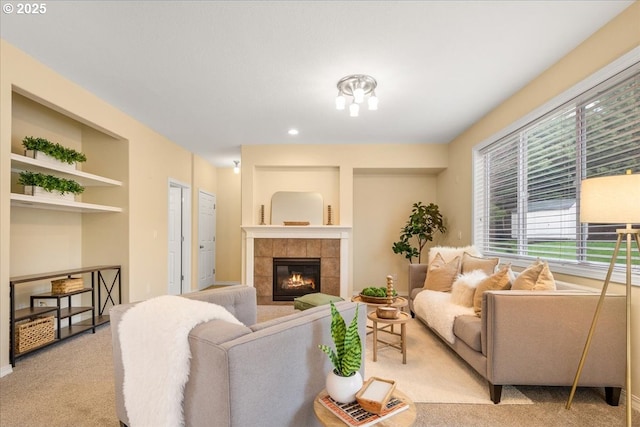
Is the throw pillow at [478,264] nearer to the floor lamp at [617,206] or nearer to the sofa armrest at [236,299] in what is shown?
the floor lamp at [617,206]

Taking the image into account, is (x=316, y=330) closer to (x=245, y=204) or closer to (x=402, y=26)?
(x=402, y=26)

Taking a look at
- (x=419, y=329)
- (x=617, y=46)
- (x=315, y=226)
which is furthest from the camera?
(x=315, y=226)

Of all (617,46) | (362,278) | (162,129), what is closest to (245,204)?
(162,129)

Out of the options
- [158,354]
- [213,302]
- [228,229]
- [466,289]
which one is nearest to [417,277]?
[466,289]

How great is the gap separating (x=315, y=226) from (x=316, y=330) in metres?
3.57

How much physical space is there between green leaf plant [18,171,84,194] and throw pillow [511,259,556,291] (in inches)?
163

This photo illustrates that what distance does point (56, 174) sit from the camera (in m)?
3.29

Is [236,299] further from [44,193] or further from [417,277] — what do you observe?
[417,277]

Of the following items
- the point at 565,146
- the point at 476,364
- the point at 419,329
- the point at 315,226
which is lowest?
the point at 419,329

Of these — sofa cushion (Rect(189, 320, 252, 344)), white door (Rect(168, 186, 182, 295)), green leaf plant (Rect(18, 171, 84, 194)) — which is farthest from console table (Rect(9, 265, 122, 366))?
sofa cushion (Rect(189, 320, 252, 344))

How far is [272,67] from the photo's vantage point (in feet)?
8.98

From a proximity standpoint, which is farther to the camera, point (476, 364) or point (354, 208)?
point (354, 208)

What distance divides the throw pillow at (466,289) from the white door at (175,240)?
444 centimetres

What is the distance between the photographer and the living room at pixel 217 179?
2.46 meters
